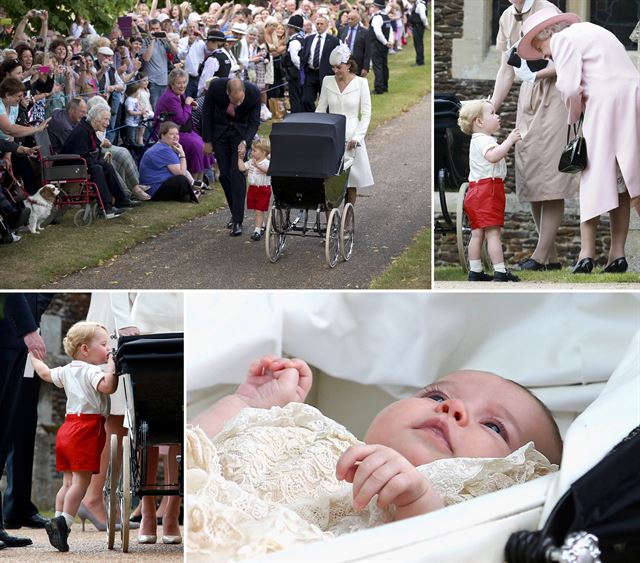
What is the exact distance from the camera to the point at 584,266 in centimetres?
685

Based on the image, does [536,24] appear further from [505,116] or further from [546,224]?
[546,224]

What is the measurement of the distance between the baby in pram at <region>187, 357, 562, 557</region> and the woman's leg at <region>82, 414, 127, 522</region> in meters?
0.59

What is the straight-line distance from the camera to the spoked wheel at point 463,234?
690 cm

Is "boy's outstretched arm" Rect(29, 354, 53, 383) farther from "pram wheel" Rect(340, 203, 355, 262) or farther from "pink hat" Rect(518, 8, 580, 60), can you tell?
"pram wheel" Rect(340, 203, 355, 262)

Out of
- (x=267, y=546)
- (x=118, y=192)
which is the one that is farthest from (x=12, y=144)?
(x=267, y=546)

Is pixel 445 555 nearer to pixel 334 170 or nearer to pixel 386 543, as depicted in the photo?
pixel 386 543

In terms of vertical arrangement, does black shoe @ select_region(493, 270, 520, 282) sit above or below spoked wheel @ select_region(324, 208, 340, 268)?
above

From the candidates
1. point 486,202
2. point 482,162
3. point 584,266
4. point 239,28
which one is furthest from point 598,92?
point 239,28

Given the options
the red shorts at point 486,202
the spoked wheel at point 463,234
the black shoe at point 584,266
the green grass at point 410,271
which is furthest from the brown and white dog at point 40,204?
the black shoe at point 584,266

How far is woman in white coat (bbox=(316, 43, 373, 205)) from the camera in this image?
9148 mm

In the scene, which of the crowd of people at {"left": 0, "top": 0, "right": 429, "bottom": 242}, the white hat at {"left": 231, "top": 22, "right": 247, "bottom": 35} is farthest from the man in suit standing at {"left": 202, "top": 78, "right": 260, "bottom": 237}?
the white hat at {"left": 231, "top": 22, "right": 247, "bottom": 35}

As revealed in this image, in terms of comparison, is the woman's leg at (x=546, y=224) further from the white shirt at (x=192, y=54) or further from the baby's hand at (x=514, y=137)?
the white shirt at (x=192, y=54)

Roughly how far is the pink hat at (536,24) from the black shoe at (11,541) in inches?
144

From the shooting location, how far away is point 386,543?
8.73 ft
